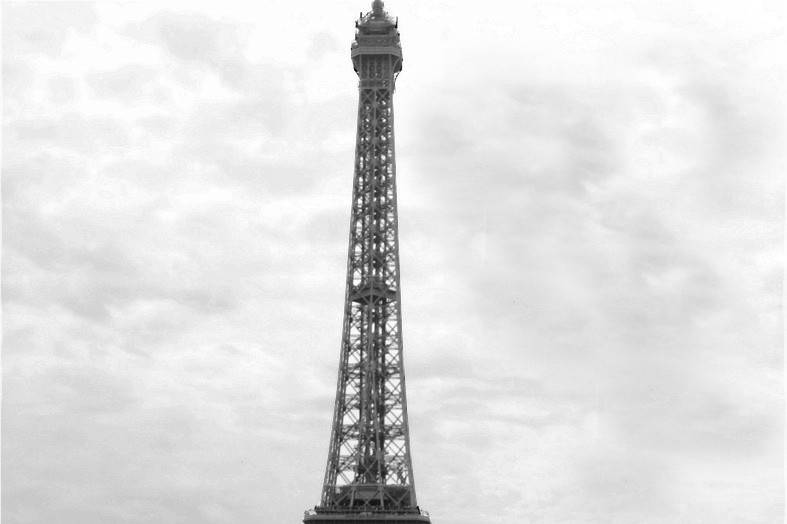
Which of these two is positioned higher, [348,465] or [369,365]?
[369,365]

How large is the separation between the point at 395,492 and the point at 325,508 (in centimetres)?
867

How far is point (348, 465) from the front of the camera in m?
196

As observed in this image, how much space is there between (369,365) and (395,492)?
16.2m

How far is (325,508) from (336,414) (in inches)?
495

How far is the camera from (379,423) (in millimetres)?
197500

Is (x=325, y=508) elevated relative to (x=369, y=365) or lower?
lower

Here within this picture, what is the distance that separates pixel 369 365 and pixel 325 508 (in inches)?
745

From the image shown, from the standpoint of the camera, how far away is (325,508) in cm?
19100

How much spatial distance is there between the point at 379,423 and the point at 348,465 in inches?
250

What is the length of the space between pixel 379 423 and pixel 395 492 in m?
9.07

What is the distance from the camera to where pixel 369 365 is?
199 metres

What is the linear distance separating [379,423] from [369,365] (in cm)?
726

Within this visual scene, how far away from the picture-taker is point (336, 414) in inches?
7795

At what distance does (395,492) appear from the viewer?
193250mm
